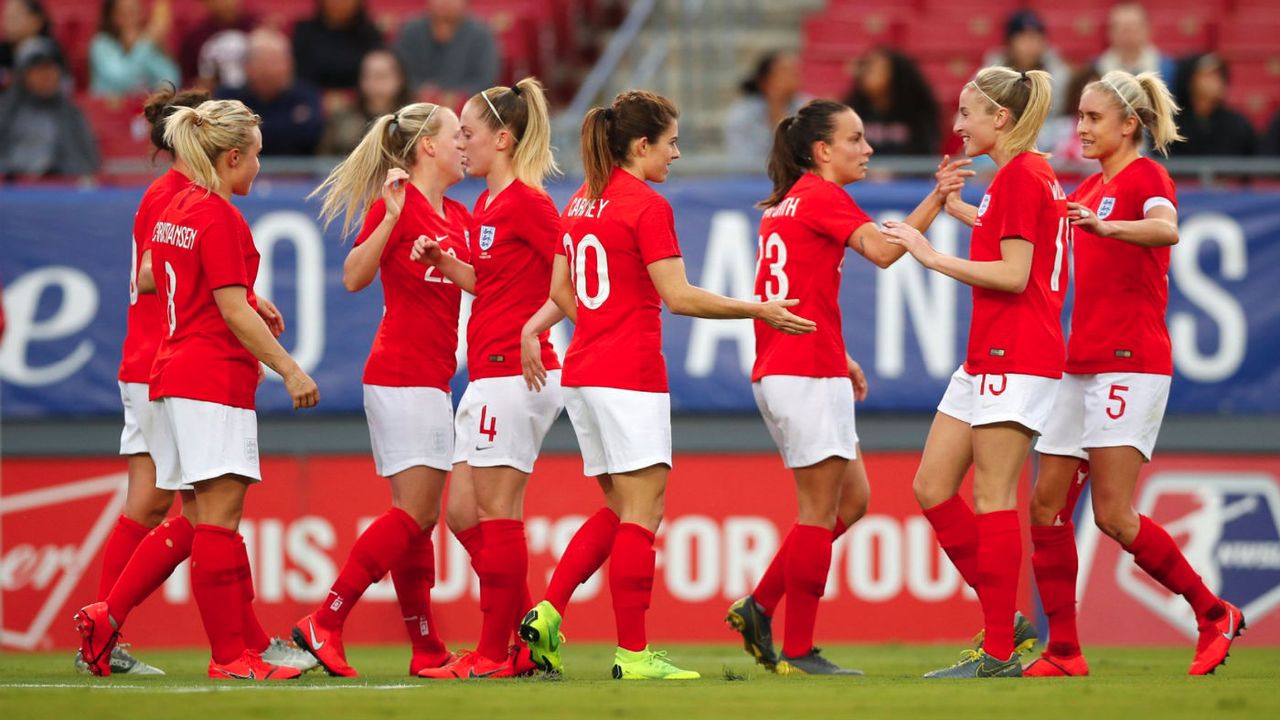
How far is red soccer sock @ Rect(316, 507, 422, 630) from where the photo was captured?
7.33 metres

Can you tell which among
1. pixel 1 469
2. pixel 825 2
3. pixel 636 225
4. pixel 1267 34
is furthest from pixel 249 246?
pixel 1267 34

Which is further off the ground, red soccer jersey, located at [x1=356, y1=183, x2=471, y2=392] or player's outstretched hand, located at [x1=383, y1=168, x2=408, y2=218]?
A: player's outstretched hand, located at [x1=383, y1=168, x2=408, y2=218]

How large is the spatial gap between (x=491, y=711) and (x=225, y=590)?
1.60 meters

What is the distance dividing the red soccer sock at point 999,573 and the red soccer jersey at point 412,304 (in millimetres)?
2365

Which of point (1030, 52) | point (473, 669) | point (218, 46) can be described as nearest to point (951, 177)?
point (473, 669)

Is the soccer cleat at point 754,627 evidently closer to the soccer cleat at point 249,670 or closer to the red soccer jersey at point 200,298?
the soccer cleat at point 249,670

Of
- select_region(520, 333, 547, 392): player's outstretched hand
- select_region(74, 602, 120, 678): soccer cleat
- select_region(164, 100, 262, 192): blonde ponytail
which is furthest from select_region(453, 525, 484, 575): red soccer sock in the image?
select_region(164, 100, 262, 192): blonde ponytail

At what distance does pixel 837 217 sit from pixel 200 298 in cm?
258

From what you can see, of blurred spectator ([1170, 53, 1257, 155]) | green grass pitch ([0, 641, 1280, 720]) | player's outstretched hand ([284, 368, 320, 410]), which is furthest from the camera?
blurred spectator ([1170, 53, 1257, 155])

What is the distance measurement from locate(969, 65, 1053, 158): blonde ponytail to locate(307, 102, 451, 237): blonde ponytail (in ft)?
7.64

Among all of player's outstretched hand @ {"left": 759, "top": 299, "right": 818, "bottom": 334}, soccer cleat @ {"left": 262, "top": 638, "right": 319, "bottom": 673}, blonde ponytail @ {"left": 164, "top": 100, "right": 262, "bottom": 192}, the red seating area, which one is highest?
the red seating area

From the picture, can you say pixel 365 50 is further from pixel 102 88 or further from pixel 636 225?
pixel 636 225

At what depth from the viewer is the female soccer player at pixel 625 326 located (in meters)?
6.82

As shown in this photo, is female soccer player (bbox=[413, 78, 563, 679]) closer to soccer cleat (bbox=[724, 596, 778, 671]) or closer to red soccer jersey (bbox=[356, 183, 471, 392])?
red soccer jersey (bbox=[356, 183, 471, 392])
